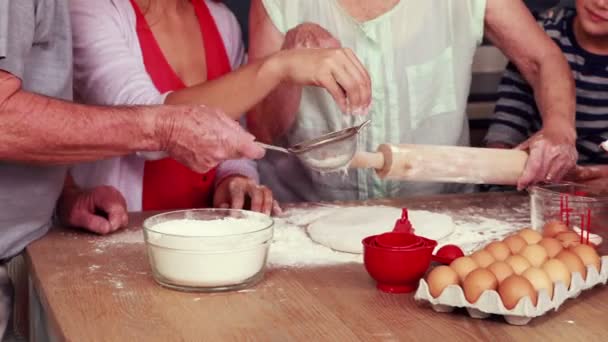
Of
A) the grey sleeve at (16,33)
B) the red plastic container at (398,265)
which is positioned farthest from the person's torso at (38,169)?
the red plastic container at (398,265)

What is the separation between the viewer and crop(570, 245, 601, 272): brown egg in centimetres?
135

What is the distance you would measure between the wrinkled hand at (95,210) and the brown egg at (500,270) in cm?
80

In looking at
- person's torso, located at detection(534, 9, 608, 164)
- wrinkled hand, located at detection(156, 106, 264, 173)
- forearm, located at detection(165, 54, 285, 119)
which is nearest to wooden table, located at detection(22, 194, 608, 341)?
wrinkled hand, located at detection(156, 106, 264, 173)

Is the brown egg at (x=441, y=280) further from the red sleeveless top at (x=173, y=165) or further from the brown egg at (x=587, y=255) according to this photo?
the red sleeveless top at (x=173, y=165)

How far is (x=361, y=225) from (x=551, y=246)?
455 millimetres

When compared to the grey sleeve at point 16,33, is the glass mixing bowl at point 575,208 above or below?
below

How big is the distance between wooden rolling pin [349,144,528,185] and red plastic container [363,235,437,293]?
1.14 feet

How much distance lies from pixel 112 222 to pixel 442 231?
658 mm

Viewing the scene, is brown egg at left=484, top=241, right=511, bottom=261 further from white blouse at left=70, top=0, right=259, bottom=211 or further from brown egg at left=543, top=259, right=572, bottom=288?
white blouse at left=70, top=0, right=259, bottom=211

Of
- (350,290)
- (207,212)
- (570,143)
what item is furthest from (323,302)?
(570,143)

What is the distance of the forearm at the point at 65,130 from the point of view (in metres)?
1.44

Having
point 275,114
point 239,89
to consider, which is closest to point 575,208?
point 239,89

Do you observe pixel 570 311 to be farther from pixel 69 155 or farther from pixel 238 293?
pixel 69 155

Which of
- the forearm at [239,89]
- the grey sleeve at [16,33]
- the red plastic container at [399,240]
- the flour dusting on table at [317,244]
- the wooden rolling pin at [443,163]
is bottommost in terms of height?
the flour dusting on table at [317,244]
